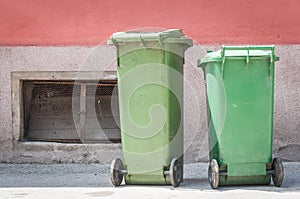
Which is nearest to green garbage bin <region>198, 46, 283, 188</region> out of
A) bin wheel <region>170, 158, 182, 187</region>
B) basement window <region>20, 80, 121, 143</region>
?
bin wheel <region>170, 158, 182, 187</region>

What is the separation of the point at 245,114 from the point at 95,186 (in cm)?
161

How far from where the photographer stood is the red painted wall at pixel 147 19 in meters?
7.57

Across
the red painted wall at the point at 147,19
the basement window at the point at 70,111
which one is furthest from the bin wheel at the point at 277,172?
the basement window at the point at 70,111

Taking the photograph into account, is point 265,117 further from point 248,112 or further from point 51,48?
point 51,48

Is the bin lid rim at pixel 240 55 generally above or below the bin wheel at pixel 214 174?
above

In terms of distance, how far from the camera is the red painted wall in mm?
7570

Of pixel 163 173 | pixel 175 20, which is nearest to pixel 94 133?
pixel 175 20

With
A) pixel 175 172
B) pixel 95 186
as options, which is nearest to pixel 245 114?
pixel 175 172

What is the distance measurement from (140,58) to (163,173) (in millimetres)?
1065

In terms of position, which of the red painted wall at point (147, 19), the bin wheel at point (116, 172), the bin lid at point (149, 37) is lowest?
the bin wheel at point (116, 172)

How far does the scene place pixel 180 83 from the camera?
623cm

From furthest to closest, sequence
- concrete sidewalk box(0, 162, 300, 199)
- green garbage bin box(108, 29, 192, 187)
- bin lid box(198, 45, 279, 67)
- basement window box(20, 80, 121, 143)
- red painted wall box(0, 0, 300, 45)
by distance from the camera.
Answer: basement window box(20, 80, 121, 143) < red painted wall box(0, 0, 300, 45) < green garbage bin box(108, 29, 192, 187) < bin lid box(198, 45, 279, 67) < concrete sidewalk box(0, 162, 300, 199)

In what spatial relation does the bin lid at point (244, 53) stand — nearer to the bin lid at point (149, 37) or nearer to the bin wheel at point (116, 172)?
the bin lid at point (149, 37)

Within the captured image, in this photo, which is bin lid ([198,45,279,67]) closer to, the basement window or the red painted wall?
the red painted wall
